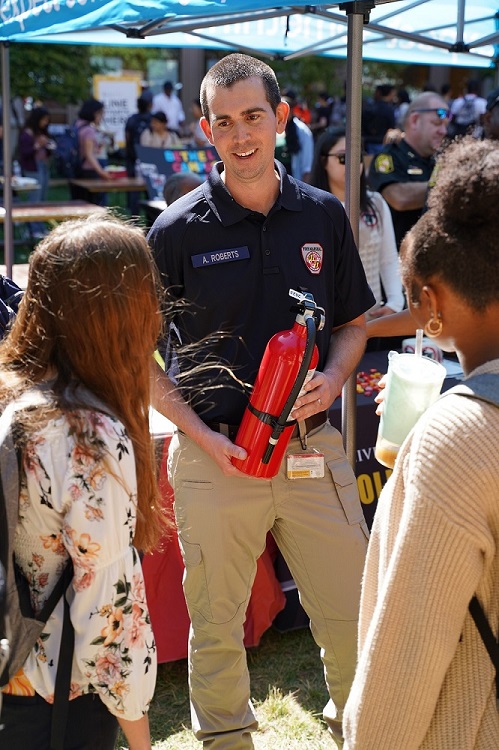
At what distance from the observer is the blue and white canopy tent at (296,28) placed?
2.70m

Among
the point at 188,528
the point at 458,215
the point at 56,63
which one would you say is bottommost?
the point at 188,528

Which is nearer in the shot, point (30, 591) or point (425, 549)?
point (425, 549)

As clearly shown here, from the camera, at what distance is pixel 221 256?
7.85 feet

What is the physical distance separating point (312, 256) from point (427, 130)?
3.18 metres

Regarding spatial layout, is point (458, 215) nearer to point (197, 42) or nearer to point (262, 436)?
point (262, 436)

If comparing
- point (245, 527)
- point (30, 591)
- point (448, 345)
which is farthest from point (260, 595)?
point (448, 345)

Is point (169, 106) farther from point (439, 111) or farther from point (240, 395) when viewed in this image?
point (240, 395)

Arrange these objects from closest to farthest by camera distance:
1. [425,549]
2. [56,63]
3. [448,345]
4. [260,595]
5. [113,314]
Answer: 1. [425,549]
2. [448,345]
3. [113,314]
4. [260,595]
5. [56,63]

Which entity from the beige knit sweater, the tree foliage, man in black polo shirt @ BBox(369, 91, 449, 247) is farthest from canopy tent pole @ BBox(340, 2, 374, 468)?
the tree foliage

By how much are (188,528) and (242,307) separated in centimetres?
64

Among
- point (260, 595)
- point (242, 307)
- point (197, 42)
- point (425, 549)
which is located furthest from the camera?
point (197, 42)

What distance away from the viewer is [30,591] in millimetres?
1567

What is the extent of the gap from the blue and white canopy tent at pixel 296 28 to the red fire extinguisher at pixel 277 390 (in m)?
0.67

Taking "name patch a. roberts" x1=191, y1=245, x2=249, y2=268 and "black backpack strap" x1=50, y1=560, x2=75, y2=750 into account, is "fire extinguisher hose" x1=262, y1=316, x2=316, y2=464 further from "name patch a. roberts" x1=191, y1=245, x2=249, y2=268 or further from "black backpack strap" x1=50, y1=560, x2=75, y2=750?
"black backpack strap" x1=50, y1=560, x2=75, y2=750
